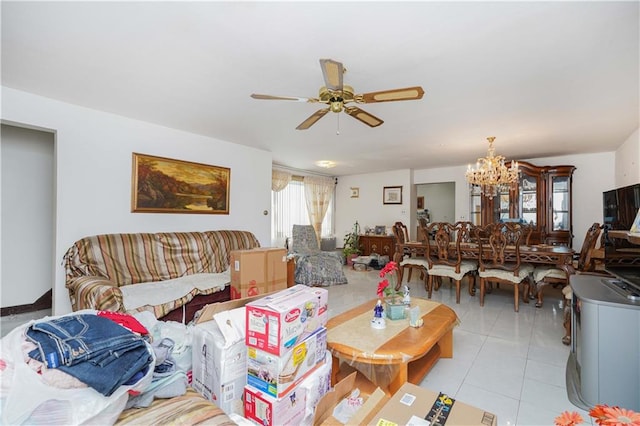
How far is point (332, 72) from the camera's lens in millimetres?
1695

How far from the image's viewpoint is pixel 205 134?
12.8 ft

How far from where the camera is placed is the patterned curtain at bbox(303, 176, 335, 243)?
6809 millimetres

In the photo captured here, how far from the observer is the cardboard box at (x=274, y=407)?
1.21 metres

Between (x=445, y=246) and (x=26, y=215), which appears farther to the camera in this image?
(x=445, y=246)

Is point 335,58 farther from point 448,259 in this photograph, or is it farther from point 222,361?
point 448,259

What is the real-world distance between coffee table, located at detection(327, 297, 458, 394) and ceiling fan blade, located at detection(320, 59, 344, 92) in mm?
1607

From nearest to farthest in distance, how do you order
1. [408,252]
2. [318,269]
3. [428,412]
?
[428,412]
[408,252]
[318,269]

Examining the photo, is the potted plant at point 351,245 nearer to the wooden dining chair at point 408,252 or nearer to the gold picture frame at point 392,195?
the gold picture frame at point 392,195

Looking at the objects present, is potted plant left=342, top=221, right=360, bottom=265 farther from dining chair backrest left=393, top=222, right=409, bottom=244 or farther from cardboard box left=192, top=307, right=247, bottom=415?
cardboard box left=192, top=307, right=247, bottom=415

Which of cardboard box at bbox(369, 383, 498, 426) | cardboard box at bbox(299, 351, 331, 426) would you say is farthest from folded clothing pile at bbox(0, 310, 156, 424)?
cardboard box at bbox(369, 383, 498, 426)

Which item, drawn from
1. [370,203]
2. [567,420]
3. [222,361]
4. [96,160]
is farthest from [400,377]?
[370,203]

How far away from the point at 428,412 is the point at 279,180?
5.23 metres

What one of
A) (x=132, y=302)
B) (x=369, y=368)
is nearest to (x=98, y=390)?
(x=369, y=368)

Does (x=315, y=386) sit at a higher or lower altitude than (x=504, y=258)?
lower
